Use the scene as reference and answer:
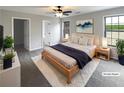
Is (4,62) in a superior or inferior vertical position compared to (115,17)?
inferior

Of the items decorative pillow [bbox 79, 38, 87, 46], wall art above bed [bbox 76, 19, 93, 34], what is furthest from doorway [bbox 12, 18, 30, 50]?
decorative pillow [bbox 79, 38, 87, 46]

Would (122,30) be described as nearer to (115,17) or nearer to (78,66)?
(115,17)

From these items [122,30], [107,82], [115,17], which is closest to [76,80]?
[107,82]

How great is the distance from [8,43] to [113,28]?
2.54 metres

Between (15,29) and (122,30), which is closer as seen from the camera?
(15,29)

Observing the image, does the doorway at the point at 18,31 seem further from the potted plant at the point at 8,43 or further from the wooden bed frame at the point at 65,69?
the wooden bed frame at the point at 65,69

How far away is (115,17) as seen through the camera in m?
2.69

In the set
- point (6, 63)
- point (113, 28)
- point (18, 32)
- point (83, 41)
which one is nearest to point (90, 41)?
point (83, 41)

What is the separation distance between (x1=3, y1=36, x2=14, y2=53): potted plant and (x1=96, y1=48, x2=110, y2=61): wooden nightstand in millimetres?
2511

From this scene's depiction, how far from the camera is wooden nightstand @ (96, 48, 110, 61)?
2949mm

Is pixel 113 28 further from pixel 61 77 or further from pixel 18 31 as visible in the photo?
pixel 18 31

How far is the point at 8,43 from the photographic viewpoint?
1.31m
